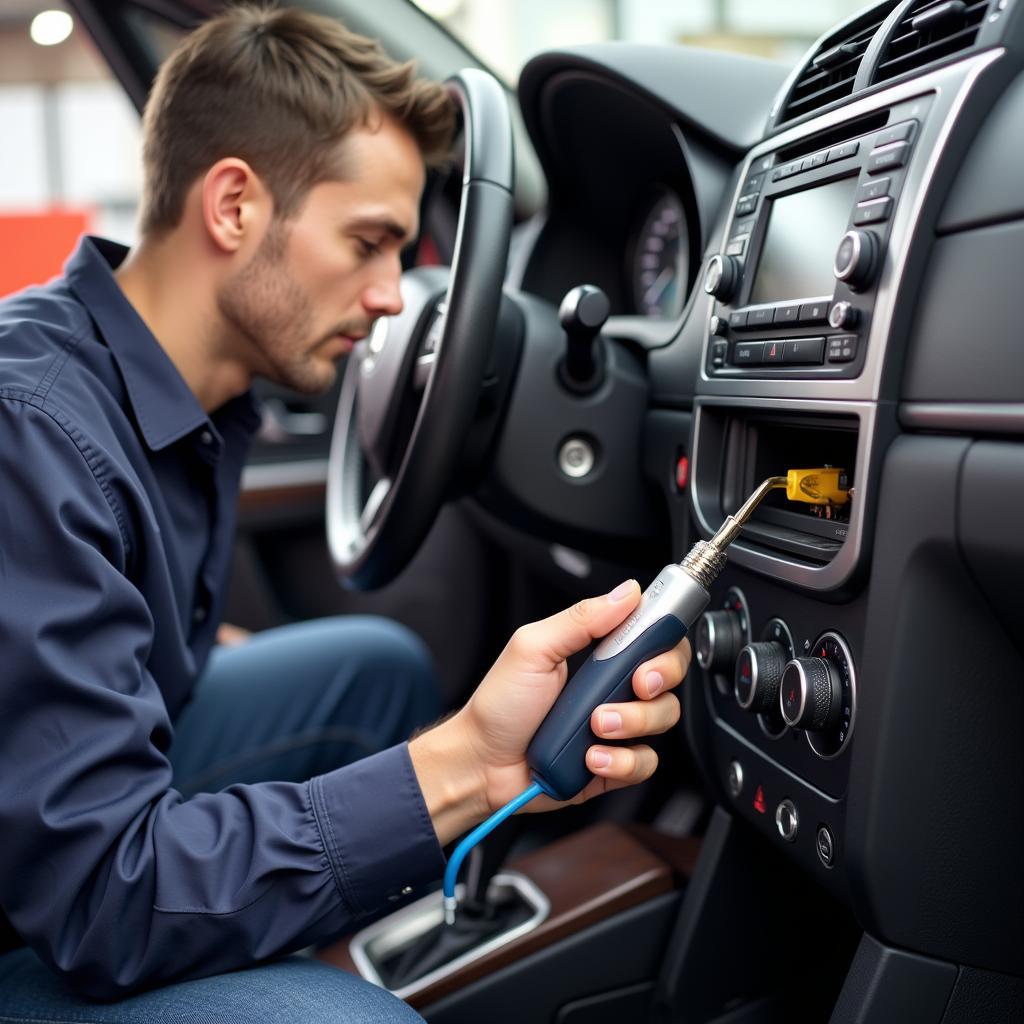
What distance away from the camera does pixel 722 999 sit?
0.97 metres

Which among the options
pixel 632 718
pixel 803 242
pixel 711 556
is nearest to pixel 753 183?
pixel 803 242

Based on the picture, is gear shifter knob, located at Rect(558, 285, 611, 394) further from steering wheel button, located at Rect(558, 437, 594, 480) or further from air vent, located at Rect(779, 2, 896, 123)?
air vent, located at Rect(779, 2, 896, 123)

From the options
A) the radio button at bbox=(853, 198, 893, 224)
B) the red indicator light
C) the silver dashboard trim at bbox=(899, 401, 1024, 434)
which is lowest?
the red indicator light

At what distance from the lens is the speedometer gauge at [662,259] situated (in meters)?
1.15

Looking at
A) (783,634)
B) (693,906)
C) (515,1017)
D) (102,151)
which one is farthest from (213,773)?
(102,151)

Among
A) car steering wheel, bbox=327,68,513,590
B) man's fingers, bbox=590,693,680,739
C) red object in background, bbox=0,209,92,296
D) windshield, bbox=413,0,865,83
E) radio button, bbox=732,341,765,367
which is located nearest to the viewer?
man's fingers, bbox=590,693,680,739

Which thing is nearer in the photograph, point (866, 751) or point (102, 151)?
point (866, 751)

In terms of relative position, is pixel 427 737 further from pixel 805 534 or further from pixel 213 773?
pixel 213 773

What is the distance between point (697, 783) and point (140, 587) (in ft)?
2.78

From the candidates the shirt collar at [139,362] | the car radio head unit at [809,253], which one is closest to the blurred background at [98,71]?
the shirt collar at [139,362]

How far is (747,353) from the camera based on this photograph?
78cm

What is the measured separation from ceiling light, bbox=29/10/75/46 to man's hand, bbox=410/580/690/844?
1382 millimetres

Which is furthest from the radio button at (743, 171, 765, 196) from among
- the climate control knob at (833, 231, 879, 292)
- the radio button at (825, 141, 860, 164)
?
the climate control knob at (833, 231, 879, 292)

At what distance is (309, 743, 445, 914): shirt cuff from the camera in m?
0.68
